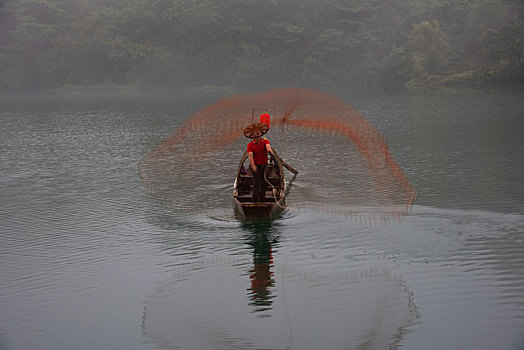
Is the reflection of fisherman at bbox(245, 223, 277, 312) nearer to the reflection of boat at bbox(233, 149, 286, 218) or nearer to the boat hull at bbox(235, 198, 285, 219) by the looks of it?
the boat hull at bbox(235, 198, 285, 219)

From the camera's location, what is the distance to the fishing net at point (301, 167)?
1566cm

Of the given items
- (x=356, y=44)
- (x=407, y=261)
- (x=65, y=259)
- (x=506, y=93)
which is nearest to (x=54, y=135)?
(x=65, y=259)

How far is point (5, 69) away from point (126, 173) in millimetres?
60942

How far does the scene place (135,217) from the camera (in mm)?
15180

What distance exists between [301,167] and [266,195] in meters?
5.94

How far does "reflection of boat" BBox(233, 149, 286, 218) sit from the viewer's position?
529 inches

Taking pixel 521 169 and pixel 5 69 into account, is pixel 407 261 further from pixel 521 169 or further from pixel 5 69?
pixel 5 69

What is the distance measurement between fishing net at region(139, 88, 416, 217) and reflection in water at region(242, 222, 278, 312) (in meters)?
1.80

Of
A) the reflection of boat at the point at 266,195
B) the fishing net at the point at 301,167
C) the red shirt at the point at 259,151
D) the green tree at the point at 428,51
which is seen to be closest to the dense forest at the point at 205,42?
the green tree at the point at 428,51

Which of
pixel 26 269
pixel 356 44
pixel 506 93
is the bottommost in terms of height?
pixel 26 269

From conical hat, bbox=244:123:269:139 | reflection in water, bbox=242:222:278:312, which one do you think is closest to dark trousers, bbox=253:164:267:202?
reflection in water, bbox=242:222:278:312

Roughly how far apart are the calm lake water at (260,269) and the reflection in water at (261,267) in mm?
41

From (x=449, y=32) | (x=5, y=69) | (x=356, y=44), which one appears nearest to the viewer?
(x=449, y=32)

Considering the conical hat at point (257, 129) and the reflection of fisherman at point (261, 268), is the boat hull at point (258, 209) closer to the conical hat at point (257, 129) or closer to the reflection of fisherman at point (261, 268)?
the reflection of fisherman at point (261, 268)
